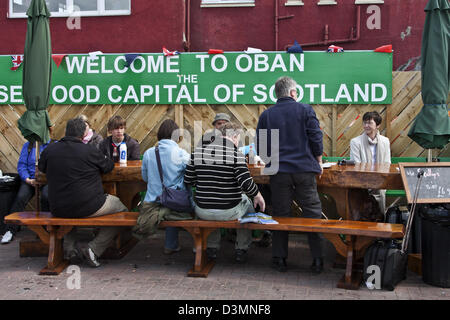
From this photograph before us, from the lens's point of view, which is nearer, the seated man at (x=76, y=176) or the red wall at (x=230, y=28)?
the seated man at (x=76, y=176)

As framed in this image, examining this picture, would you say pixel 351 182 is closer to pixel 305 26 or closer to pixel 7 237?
pixel 7 237

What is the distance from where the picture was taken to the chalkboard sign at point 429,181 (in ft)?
18.1

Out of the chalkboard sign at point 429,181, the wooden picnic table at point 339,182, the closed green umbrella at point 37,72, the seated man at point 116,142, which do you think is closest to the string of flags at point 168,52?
the seated man at point 116,142

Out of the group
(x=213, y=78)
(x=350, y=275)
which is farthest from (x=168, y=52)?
(x=350, y=275)

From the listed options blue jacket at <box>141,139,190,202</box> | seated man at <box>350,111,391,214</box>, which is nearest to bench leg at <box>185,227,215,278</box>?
blue jacket at <box>141,139,190,202</box>

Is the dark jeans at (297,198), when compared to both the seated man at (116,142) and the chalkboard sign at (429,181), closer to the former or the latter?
the chalkboard sign at (429,181)

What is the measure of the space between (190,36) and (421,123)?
Answer: 6359 millimetres

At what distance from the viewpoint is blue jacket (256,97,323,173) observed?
571 centimetres

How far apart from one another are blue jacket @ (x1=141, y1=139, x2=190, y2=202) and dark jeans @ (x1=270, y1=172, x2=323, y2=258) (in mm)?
1052

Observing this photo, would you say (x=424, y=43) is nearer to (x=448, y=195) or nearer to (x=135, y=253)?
(x=448, y=195)

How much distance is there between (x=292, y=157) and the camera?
5742mm

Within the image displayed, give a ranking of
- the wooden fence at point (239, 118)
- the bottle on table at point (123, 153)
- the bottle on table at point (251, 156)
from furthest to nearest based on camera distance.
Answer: the wooden fence at point (239, 118), the bottle on table at point (123, 153), the bottle on table at point (251, 156)

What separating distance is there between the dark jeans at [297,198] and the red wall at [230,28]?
560 centimetres
